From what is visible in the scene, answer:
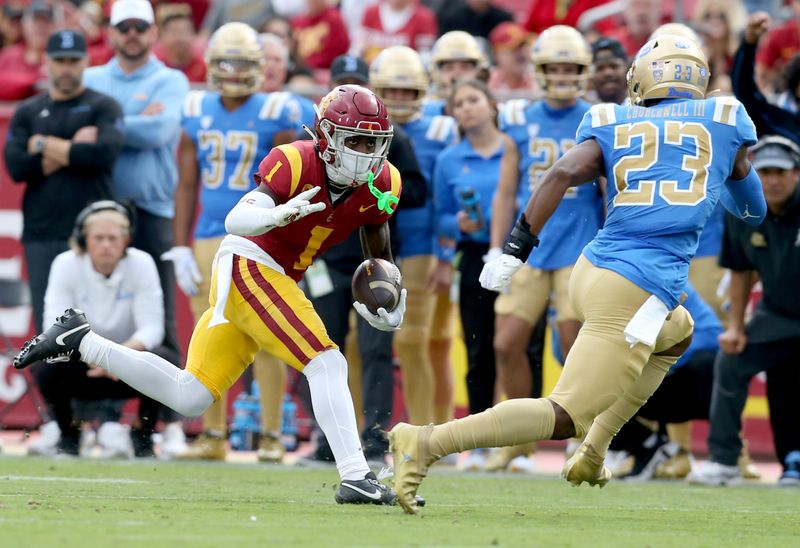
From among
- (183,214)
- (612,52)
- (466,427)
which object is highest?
(612,52)

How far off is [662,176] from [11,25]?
814cm

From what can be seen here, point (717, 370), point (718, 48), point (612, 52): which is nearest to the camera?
point (717, 370)

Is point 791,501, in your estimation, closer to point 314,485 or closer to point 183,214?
point 314,485

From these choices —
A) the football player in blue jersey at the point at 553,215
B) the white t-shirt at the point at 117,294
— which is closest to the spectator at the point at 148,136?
the white t-shirt at the point at 117,294

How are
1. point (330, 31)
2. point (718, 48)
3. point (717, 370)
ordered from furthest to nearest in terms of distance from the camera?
point (330, 31) → point (718, 48) → point (717, 370)

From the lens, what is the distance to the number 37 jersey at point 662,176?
5.62 meters

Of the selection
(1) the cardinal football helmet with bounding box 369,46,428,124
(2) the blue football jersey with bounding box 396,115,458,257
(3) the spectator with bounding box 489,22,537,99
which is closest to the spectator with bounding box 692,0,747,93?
(3) the spectator with bounding box 489,22,537,99

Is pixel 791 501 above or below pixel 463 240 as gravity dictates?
below

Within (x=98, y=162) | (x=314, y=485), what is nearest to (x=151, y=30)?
(x=98, y=162)

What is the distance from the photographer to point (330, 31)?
12.3 m

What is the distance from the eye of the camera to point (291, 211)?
5551 millimetres

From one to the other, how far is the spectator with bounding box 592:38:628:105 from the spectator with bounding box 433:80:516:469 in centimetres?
63

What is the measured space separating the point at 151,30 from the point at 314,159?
3.78 m

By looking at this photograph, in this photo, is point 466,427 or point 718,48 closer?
point 466,427
